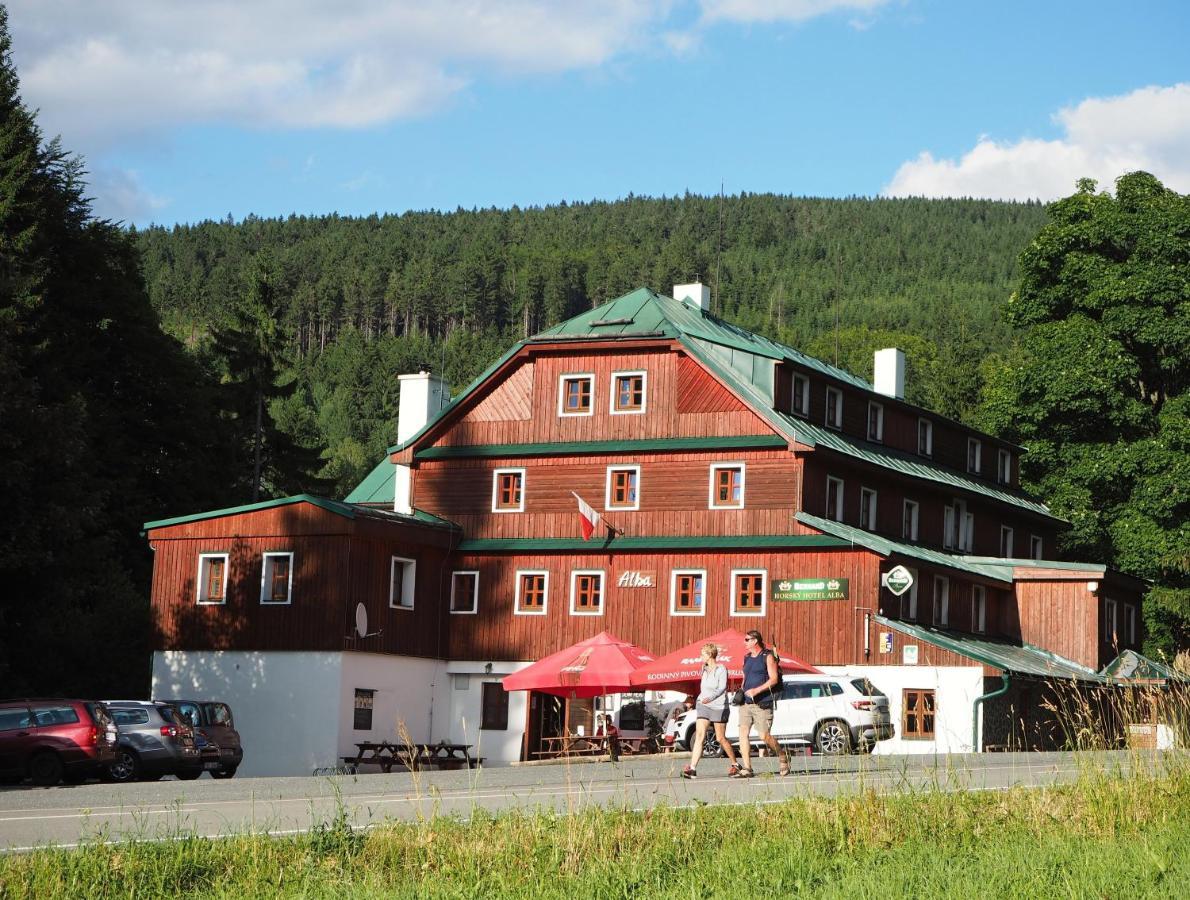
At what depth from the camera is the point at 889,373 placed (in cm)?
5894

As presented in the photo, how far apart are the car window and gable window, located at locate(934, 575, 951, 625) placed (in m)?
25.0

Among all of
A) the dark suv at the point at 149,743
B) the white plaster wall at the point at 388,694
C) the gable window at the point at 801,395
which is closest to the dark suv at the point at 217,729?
the dark suv at the point at 149,743

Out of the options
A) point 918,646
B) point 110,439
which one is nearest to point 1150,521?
point 918,646

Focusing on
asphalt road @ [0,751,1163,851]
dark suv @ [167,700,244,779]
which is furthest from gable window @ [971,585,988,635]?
dark suv @ [167,700,244,779]

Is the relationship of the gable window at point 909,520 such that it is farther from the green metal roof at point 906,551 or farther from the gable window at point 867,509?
the gable window at point 867,509

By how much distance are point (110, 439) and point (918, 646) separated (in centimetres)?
2942

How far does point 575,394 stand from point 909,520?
1090cm

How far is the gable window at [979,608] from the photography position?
48.6 metres

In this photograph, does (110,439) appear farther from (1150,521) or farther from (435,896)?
(435,896)

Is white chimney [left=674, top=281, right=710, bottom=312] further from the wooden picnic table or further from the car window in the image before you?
the car window

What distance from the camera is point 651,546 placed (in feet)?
151

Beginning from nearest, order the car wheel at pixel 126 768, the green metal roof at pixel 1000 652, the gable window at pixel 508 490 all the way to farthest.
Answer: the car wheel at pixel 126 768 → the green metal roof at pixel 1000 652 → the gable window at pixel 508 490

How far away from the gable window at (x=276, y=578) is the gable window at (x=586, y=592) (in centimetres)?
773

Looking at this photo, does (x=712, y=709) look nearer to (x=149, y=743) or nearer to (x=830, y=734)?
(x=830, y=734)
